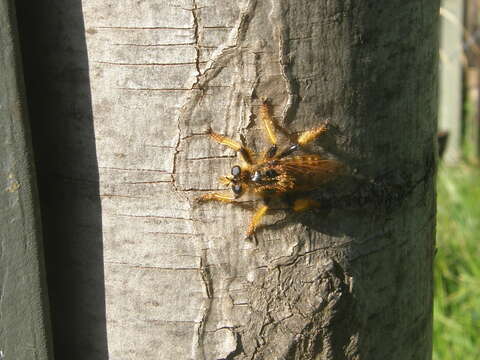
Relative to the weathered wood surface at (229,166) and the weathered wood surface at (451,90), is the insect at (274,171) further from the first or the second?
the weathered wood surface at (451,90)

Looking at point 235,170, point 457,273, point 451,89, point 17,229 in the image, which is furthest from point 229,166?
point 451,89

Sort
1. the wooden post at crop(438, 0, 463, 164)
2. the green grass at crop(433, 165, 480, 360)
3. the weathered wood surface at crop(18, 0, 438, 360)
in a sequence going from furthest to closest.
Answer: the wooden post at crop(438, 0, 463, 164) → the green grass at crop(433, 165, 480, 360) → the weathered wood surface at crop(18, 0, 438, 360)

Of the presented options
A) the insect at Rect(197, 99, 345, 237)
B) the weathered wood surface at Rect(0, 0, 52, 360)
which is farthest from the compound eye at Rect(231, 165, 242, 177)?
the weathered wood surface at Rect(0, 0, 52, 360)

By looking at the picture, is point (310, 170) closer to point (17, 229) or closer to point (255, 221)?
point (255, 221)

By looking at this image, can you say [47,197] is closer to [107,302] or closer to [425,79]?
[107,302]

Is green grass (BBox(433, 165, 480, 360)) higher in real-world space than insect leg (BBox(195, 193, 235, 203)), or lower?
lower

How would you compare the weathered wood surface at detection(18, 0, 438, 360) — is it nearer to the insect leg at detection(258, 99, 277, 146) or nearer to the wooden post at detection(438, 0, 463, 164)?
the insect leg at detection(258, 99, 277, 146)
